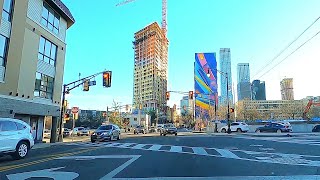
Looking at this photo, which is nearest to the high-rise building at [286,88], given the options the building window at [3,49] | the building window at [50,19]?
the building window at [50,19]

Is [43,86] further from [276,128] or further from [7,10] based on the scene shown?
[276,128]

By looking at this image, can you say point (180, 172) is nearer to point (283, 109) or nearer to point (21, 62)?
point (21, 62)

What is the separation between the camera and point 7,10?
23109 mm

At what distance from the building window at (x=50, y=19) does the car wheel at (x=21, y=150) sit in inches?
638

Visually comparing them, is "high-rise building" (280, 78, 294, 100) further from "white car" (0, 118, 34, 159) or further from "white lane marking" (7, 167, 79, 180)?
"white lane marking" (7, 167, 79, 180)

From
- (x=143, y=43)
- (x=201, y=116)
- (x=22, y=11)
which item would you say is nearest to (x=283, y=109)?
(x=201, y=116)

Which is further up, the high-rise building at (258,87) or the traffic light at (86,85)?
the high-rise building at (258,87)

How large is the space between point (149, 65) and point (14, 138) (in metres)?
67.3

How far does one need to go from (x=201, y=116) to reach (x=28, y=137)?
94243 millimetres

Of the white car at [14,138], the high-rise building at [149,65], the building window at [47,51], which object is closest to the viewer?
the white car at [14,138]

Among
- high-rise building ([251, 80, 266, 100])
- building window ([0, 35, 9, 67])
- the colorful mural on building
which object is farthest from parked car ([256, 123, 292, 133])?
the colorful mural on building

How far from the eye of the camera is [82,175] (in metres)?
8.83

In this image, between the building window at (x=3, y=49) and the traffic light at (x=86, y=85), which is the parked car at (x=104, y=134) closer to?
the traffic light at (x=86, y=85)

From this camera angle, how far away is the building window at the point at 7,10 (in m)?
22.7
